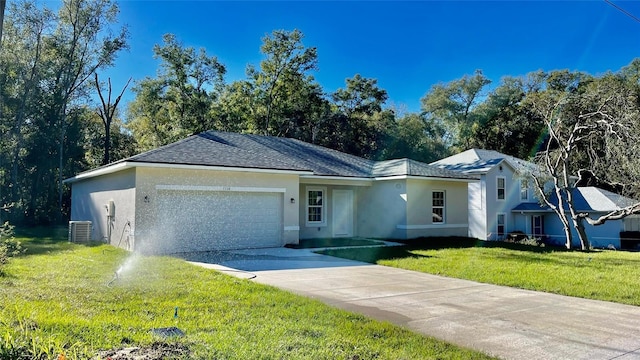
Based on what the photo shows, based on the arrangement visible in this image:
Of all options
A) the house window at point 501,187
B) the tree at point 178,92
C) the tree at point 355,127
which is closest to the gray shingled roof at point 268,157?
the house window at point 501,187

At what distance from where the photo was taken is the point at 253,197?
1451 centimetres

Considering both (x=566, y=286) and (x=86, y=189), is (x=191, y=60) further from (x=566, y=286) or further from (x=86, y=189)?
(x=566, y=286)

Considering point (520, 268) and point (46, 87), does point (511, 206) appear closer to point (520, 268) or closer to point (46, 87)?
point (520, 268)

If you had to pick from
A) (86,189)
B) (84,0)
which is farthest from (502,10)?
(84,0)

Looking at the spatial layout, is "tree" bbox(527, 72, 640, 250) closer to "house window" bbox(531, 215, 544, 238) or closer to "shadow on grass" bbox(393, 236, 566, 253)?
"shadow on grass" bbox(393, 236, 566, 253)

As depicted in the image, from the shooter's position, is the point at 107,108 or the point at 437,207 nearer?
the point at 437,207

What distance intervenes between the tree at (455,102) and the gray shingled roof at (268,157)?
24600 mm

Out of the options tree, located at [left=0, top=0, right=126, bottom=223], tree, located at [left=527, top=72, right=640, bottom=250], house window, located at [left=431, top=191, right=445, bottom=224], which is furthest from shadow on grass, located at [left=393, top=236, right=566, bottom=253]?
tree, located at [left=0, top=0, right=126, bottom=223]

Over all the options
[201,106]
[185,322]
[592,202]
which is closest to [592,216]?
[592,202]

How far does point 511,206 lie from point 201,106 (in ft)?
75.5

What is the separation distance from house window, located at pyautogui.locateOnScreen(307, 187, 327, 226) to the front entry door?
0.58 meters

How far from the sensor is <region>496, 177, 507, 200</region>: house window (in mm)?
28734

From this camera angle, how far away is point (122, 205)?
45.2 feet

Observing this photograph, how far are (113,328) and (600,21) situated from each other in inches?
508
